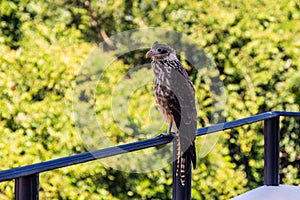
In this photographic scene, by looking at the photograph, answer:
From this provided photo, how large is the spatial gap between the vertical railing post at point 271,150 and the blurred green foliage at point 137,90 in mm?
1480

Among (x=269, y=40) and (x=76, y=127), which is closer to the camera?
(x=76, y=127)

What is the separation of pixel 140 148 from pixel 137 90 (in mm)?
2875

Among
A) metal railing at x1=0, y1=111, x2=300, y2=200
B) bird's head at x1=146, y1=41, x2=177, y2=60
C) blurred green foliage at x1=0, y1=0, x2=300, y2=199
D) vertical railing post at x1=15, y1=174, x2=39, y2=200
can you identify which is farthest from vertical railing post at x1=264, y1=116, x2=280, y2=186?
vertical railing post at x1=15, y1=174, x2=39, y2=200

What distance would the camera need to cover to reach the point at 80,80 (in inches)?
216

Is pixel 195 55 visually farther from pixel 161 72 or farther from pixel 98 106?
pixel 161 72

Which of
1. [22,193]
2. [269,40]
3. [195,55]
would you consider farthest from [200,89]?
[22,193]

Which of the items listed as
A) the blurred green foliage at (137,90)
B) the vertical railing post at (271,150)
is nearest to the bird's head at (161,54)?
the vertical railing post at (271,150)

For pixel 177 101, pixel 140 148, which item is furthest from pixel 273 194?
pixel 140 148

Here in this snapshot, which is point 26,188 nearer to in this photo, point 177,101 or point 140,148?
point 140,148

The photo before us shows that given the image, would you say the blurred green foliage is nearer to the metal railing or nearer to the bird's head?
the metal railing

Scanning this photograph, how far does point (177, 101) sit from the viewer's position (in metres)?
3.12

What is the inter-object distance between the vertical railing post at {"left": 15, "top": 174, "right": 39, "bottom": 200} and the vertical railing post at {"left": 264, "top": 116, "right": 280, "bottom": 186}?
1.93m

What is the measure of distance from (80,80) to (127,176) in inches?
31.0

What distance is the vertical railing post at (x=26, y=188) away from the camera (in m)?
2.00
